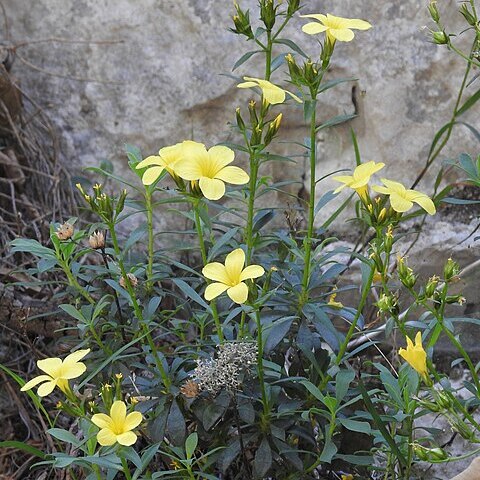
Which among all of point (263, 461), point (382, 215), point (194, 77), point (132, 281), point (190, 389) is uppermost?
Result: point (382, 215)

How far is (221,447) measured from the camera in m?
1.50

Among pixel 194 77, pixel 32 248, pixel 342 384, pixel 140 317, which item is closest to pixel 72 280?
pixel 32 248

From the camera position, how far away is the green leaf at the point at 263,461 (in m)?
1.47

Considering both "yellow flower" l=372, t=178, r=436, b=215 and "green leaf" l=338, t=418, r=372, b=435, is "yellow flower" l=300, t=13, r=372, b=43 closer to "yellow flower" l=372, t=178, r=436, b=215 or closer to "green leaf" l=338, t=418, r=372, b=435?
"yellow flower" l=372, t=178, r=436, b=215

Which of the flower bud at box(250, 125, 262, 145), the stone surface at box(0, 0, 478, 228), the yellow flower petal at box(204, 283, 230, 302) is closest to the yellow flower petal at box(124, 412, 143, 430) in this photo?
the yellow flower petal at box(204, 283, 230, 302)

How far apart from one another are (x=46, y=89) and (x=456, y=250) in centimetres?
125

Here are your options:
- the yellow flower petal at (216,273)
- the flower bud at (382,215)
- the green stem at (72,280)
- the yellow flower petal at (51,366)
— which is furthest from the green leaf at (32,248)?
the flower bud at (382,215)

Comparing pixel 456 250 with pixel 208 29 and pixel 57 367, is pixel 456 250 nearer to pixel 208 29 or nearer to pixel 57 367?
pixel 208 29

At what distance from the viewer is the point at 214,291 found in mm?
1271

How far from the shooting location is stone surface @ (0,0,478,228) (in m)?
2.31

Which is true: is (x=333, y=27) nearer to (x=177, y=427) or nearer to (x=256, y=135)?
(x=256, y=135)

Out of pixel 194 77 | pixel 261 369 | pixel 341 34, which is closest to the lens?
pixel 341 34

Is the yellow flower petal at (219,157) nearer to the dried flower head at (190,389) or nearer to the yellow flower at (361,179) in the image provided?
the yellow flower at (361,179)

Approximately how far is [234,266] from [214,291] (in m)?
0.07
